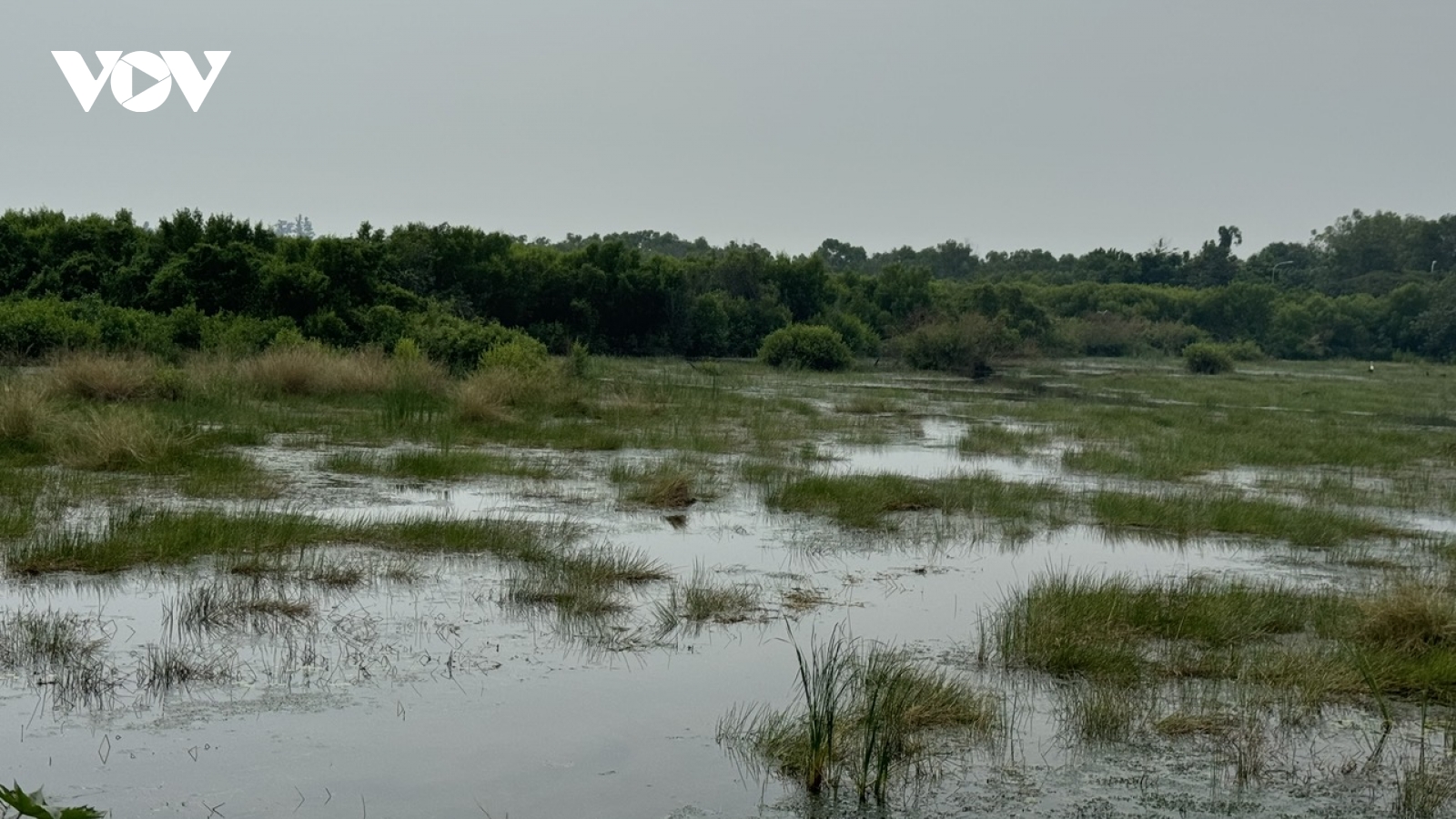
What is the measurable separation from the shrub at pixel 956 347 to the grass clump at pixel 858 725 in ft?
124

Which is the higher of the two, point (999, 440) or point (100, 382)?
point (100, 382)

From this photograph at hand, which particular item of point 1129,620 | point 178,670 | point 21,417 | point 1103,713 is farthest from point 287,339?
point 1103,713

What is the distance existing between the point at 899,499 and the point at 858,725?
26.6 ft

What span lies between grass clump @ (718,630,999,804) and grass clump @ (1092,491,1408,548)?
700cm

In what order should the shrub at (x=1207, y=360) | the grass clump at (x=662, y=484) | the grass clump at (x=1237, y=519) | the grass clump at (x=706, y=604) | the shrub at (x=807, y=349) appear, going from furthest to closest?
1. the shrub at (x=1207, y=360)
2. the shrub at (x=807, y=349)
3. the grass clump at (x=662, y=484)
4. the grass clump at (x=1237, y=519)
5. the grass clump at (x=706, y=604)

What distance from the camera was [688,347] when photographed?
51125 millimetres

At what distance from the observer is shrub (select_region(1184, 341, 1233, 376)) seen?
170 feet

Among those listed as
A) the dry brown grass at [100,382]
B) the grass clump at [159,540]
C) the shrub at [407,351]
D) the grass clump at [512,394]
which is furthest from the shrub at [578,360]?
the grass clump at [159,540]

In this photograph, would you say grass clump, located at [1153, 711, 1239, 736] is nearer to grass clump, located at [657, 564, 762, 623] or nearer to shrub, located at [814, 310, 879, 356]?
grass clump, located at [657, 564, 762, 623]

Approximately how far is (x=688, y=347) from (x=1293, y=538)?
37723 mm

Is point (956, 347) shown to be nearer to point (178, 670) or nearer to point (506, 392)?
point (506, 392)

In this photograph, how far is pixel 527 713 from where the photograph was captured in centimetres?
779

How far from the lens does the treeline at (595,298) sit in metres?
31.4

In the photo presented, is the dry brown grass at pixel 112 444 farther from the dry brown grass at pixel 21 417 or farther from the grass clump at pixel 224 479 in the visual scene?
the dry brown grass at pixel 21 417
